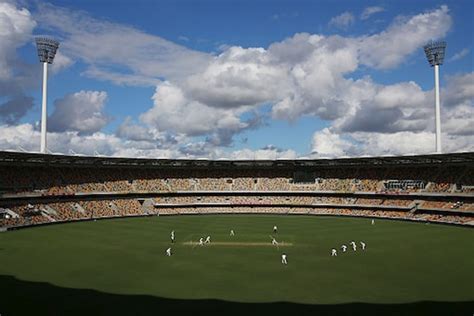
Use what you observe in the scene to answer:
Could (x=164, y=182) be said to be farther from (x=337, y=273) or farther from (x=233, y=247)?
(x=337, y=273)

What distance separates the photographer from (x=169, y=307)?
20.7 m

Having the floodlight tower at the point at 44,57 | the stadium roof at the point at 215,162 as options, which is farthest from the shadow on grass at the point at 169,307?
the floodlight tower at the point at 44,57

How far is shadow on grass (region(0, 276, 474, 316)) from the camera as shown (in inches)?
781

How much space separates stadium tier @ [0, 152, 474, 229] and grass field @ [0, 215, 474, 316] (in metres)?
12.5

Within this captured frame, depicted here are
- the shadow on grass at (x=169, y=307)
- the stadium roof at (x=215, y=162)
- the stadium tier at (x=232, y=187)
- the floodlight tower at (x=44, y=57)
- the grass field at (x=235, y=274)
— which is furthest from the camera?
the floodlight tower at (x=44, y=57)

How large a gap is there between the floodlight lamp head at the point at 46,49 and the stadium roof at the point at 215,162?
54.8 feet

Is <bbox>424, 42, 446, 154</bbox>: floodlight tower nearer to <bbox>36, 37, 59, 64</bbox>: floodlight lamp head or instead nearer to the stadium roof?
the stadium roof

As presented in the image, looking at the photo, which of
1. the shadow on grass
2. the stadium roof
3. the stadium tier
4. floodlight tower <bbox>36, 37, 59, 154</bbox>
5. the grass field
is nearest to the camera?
the shadow on grass

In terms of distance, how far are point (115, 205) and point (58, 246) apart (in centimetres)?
3154

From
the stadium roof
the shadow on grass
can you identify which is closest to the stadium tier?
the stadium roof

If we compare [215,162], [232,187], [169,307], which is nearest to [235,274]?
[169,307]

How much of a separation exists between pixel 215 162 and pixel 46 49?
3301 cm

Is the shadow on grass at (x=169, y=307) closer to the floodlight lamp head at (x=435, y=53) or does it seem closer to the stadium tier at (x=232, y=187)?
the stadium tier at (x=232, y=187)

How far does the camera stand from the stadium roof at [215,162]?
55859 mm
